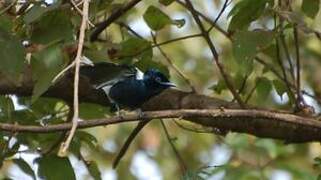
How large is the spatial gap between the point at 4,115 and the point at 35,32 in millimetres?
232

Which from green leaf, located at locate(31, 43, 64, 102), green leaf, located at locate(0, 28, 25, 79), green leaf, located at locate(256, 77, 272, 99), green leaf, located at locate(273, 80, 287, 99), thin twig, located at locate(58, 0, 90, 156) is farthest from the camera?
green leaf, located at locate(256, 77, 272, 99)

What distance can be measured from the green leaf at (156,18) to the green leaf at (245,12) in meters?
0.23

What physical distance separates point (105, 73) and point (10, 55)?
0.69 feet

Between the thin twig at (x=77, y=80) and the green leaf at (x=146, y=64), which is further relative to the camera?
the green leaf at (x=146, y=64)

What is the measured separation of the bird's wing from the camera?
1.73 m

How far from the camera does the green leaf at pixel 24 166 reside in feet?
6.30

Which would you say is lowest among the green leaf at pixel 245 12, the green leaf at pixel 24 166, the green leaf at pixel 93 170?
the green leaf at pixel 93 170

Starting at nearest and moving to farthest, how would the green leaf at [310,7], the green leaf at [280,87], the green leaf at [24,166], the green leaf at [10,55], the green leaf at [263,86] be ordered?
the green leaf at [10,55]
the green leaf at [24,166]
the green leaf at [310,7]
the green leaf at [280,87]
the green leaf at [263,86]

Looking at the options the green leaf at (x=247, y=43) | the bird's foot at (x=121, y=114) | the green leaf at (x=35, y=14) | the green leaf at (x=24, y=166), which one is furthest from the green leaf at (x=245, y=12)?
the green leaf at (x=24, y=166)

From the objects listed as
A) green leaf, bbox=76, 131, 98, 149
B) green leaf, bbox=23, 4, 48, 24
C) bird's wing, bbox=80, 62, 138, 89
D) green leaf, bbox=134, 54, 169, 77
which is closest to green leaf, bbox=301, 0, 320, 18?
green leaf, bbox=134, 54, 169, 77

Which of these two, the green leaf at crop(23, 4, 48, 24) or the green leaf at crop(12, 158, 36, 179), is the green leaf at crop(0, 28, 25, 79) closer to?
the green leaf at crop(23, 4, 48, 24)

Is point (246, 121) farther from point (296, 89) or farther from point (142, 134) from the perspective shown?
point (142, 134)

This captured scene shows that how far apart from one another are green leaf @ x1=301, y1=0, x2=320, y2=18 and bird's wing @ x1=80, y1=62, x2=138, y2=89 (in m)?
0.47

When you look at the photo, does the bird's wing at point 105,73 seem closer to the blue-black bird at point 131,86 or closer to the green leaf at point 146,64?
the blue-black bird at point 131,86
